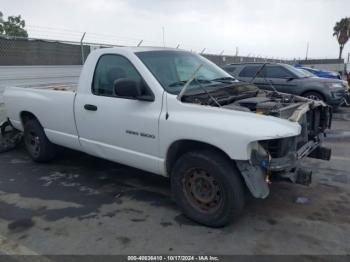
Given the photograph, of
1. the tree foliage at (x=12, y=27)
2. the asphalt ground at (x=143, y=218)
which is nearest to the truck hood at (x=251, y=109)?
the asphalt ground at (x=143, y=218)

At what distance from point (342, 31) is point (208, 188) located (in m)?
55.3

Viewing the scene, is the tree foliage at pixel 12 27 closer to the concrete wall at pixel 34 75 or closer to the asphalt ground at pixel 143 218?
the concrete wall at pixel 34 75

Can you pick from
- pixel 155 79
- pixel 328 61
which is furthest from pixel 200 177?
pixel 328 61

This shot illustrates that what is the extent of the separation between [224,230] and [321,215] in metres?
1.16

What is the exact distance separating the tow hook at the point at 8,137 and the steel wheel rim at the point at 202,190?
15.1 feet

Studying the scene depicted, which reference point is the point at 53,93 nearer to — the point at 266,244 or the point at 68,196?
the point at 68,196

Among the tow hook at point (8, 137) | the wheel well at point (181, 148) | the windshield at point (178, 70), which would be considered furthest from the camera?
the tow hook at point (8, 137)

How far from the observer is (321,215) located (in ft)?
12.9

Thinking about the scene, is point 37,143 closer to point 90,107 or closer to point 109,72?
point 90,107

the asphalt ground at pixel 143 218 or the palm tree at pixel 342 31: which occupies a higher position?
the palm tree at pixel 342 31

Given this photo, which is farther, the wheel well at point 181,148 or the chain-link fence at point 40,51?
the chain-link fence at point 40,51

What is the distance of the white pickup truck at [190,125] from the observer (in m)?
3.35

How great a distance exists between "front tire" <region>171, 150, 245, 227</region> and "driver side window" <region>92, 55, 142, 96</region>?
4.39 ft

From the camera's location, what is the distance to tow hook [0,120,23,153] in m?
6.93
